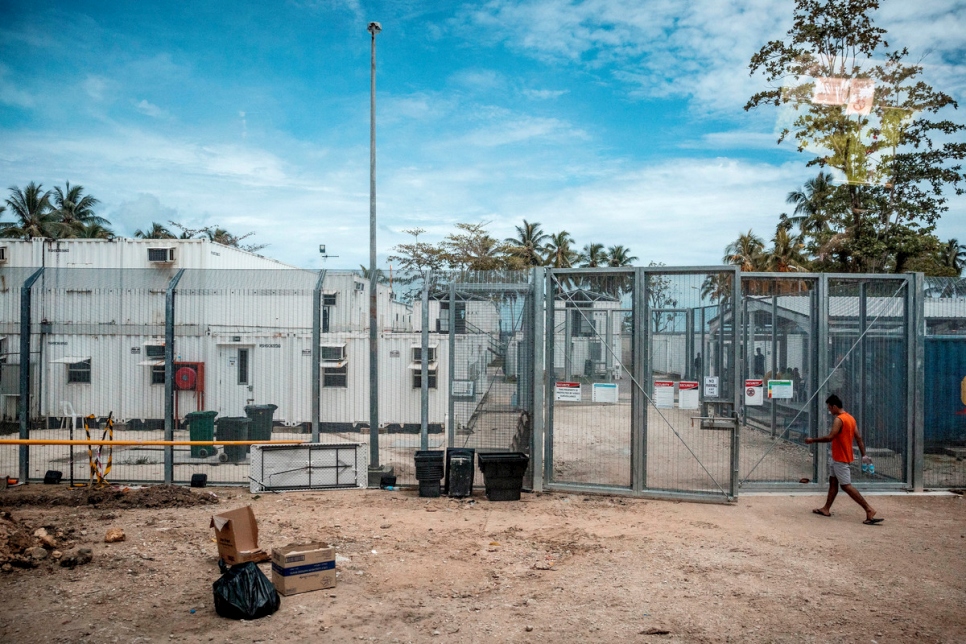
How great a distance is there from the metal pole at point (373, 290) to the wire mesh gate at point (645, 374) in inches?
107

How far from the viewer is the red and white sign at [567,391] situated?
31.9ft

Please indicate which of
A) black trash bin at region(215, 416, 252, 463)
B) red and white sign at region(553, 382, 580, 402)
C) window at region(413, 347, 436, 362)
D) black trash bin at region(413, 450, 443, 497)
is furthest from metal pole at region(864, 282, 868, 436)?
black trash bin at region(215, 416, 252, 463)

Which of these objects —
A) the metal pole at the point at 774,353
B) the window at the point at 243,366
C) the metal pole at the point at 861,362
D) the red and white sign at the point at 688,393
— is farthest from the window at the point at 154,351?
the metal pole at the point at 861,362

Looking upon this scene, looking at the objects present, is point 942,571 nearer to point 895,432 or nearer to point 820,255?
point 895,432

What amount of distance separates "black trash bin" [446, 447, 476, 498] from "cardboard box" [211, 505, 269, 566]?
3.60 m

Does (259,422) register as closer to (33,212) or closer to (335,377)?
(335,377)

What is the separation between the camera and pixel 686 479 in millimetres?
9938

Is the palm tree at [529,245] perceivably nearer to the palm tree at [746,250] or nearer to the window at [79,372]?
the palm tree at [746,250]

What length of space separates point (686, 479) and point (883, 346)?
154 inches

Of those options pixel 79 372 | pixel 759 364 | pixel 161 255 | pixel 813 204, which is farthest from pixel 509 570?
pixel 813 204

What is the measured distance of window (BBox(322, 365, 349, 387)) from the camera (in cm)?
1224

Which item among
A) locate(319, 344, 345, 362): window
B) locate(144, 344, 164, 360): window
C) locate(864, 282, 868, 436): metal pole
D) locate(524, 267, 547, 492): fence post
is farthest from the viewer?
locate(319, 344, 345, 362): window

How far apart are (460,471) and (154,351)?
5.56 meters

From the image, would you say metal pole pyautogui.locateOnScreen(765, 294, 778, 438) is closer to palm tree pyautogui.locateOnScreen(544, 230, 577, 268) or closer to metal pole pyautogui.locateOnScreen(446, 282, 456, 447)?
metal pole pyautogui.locateOnScreen(446, 282, 456, 447)
